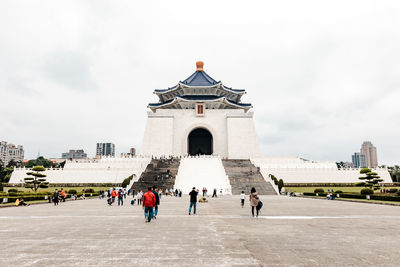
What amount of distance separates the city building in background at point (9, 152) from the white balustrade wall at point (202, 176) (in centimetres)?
11045

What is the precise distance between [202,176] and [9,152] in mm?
122368

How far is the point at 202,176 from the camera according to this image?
91.6ft

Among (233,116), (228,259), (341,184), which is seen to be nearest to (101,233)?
(228,259)

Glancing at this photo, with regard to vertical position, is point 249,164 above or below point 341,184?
above

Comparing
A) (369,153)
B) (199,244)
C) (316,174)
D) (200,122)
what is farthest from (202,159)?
(369,153)

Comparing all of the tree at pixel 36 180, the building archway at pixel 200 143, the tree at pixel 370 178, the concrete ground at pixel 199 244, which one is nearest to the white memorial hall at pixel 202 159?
the building archway at pixel 200 143

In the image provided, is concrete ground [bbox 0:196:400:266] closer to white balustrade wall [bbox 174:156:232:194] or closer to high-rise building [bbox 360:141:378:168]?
white balustrade wall [bbox 174:156:232:194]

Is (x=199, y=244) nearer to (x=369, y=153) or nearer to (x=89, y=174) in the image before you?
(x=89, y=174)

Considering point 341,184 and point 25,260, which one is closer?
point 25,260

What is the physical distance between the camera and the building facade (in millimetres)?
43500

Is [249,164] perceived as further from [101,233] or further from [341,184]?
[101,233]

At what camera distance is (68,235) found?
618 centimetres

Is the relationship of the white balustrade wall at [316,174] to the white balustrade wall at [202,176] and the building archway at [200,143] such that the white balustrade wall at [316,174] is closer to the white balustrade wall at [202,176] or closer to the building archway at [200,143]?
the white balustrade wall at [202,176]

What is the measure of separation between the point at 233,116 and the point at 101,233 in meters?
39.4
